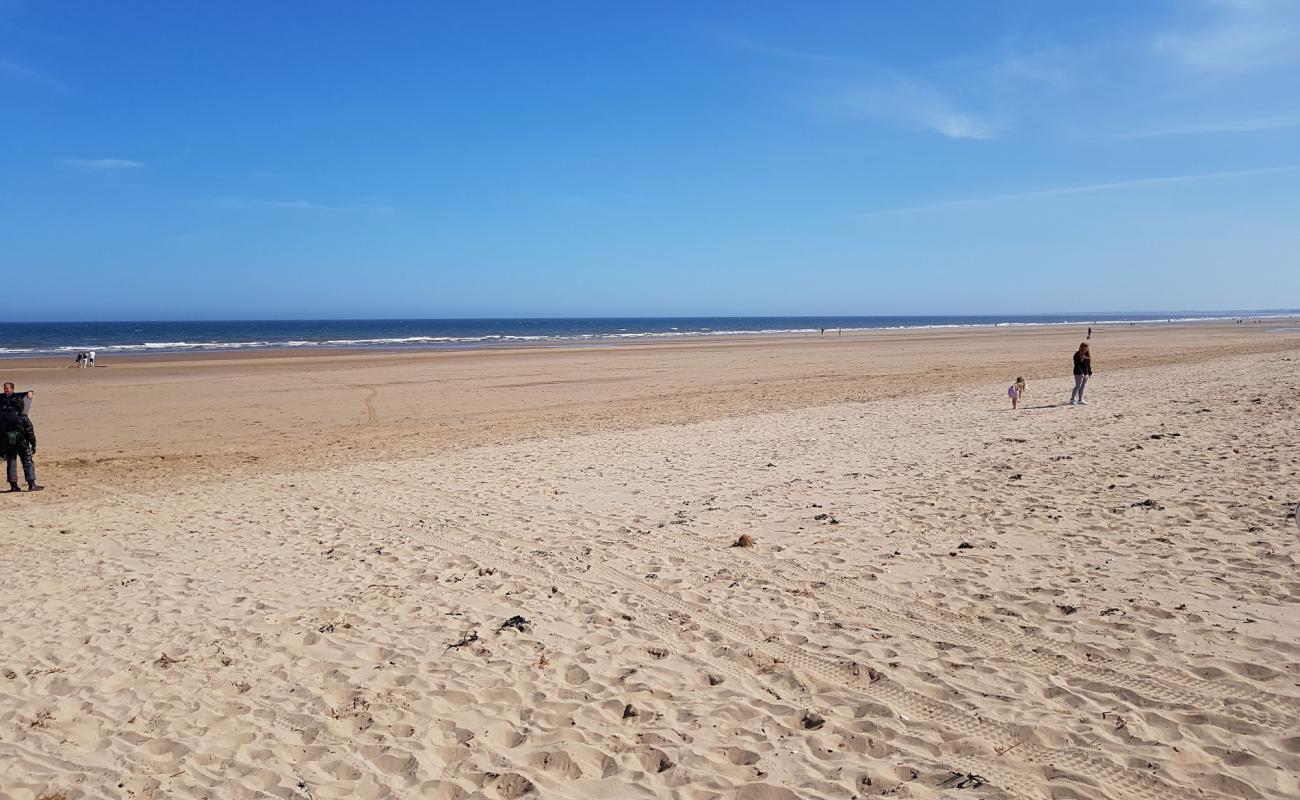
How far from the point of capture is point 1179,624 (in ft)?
17.0

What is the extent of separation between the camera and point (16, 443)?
1148cm

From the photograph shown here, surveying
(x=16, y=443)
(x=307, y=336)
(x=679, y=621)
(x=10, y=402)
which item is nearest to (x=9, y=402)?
(x=10, y=402)

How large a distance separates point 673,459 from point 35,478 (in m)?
10.0

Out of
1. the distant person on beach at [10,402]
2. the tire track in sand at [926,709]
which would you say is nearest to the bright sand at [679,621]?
the tire track in sand at [926,709]

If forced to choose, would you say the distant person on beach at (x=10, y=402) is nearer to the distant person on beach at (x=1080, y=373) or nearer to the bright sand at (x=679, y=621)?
the bright sand at (x=679, y=621)

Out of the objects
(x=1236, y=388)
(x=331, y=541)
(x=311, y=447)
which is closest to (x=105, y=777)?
(x=331, y=541)

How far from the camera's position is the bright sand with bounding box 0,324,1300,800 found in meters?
3.97

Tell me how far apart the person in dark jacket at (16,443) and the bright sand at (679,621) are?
1.33 feet

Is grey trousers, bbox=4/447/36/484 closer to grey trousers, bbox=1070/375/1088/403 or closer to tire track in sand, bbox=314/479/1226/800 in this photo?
tire track in sand, bbox=314/479/1226/800

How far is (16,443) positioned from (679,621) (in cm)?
1125

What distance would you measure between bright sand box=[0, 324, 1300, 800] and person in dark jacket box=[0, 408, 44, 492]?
1.33 ft

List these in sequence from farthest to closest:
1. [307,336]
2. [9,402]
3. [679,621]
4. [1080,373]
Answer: [307,336], [1080,373], [9,402], [679,621]

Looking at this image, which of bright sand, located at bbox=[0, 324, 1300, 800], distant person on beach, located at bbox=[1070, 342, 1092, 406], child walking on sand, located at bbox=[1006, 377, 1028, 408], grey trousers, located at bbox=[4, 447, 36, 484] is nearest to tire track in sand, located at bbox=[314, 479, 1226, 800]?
bright sand, located at bbox=[0, 324, 1300, 800]

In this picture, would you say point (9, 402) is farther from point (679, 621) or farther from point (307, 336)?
point (307, 336)
